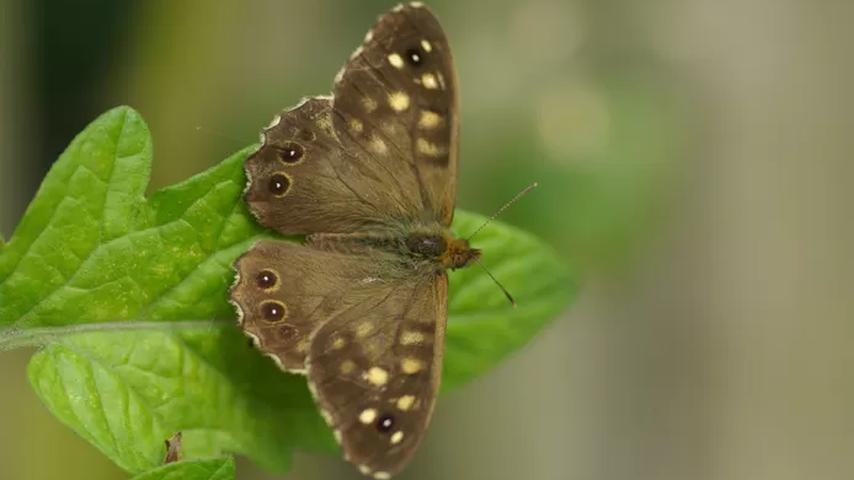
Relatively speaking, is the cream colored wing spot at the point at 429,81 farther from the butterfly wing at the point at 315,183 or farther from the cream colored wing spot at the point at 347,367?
the cream colored wing spot at the point at 347,367

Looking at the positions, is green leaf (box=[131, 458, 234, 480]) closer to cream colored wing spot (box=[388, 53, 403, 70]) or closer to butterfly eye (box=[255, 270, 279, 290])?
butterfly eye (box=[255, 270, 279, 290])

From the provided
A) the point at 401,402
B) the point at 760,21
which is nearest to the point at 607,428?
the point at 760,21

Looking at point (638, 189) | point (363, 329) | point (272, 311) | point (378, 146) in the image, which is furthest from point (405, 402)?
point (638, 189)

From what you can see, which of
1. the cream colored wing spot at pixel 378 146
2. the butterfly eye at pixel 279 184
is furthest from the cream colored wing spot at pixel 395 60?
the butterfly eye at pixel 279 184

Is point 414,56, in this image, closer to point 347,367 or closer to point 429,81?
point 429,81

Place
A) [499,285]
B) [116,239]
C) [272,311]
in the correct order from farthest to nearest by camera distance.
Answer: [499,285]
[272,311]
[116,239]

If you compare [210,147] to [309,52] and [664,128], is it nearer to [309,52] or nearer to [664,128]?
[309,52]

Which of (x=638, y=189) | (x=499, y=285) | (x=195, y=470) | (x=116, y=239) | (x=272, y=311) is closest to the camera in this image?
(x=195, y=470)

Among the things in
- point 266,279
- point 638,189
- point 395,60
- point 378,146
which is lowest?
point 638,189
